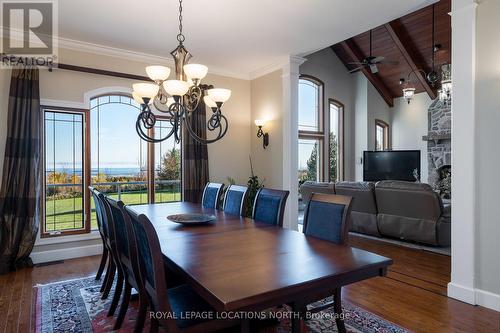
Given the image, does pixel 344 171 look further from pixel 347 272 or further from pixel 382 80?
pixel 347 272

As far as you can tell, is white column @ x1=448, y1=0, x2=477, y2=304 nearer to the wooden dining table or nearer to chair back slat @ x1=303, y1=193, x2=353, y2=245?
chair back slat @ x1=303, y1=193, x2=353, y2=245

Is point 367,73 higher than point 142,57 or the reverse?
higher

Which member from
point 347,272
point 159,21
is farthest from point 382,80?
point 347,272

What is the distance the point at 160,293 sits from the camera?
152 centimetres

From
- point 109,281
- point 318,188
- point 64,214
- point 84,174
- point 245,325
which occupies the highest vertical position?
point 84,174

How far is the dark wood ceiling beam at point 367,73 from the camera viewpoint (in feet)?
24.4

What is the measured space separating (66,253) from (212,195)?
219 cm

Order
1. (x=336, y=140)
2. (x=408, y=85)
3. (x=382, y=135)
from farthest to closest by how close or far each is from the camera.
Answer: (x=382, y=135) → (x=408, y=85) → (x=336, y=140)

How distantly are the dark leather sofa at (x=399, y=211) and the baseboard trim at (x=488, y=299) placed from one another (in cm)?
166

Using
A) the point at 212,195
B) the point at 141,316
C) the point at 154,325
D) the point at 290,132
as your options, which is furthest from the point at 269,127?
the point at 154,325

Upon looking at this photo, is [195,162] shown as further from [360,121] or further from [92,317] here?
[360,121]

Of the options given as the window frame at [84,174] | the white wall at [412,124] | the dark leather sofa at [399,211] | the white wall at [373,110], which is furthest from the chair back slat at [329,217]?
the white wall at [412,124]

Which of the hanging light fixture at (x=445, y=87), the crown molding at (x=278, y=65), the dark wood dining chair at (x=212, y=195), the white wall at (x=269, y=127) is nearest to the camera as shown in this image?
the dark wood dining chair at (x=212, y=195)

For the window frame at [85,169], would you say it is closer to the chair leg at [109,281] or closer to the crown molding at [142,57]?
the crown molding at [142,57]
